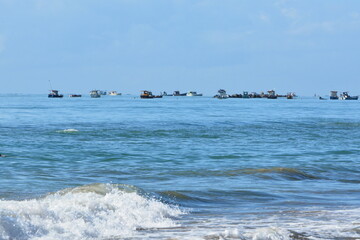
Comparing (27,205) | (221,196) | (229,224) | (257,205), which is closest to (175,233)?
(229,224)

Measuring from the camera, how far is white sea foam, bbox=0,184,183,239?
1100 centimetres

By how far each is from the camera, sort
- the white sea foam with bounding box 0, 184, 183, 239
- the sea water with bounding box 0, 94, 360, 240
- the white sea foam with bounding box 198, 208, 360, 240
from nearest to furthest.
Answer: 1. the white sea foam with bounding box 198, 208, 360, 240
2. the white sea foam with bounding box 0, 184, 183, 239
3. the sea water with bounding box 0, 94, 360, 240

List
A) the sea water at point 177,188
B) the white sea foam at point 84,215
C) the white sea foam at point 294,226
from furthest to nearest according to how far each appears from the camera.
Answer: the sea water at point 177,188, the white sea foam at point 84,215, the white sea foam at point 294,226

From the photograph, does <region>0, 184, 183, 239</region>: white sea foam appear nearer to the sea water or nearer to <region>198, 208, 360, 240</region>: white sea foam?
the sea water

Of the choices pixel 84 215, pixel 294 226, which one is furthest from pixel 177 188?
pixel 294 226

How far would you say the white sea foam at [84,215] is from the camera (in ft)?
36.1

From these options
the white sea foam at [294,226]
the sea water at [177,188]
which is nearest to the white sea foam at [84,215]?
the sea water at [177,188]

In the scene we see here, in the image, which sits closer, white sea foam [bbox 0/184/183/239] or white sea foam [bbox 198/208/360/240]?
white sea foam [bbox 198/208/360/240]

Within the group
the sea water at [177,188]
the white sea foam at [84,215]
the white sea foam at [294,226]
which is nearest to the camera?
the white sea foam at [294,226]

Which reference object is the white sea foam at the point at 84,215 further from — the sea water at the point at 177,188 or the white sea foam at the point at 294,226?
the white sea foam at the point at 294,226

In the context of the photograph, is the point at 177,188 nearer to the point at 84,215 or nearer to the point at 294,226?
the point at 84,215

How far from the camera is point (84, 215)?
40.8 ft

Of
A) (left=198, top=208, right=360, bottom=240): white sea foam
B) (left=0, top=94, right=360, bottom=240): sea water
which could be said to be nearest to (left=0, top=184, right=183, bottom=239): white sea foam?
(left=0, top=94, right=360, bottom=240): sea water

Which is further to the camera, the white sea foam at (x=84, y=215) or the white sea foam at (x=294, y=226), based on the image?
the white sea foam at (x=84, y=215)
